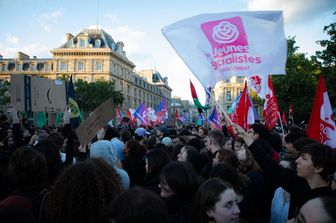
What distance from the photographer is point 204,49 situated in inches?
214

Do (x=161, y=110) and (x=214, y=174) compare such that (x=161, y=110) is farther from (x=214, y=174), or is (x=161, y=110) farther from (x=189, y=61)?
(x=214, y=174)

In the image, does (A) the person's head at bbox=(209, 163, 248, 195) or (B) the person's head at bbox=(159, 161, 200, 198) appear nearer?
(B) the person's head at bbox=(159, 161, 200, 198)

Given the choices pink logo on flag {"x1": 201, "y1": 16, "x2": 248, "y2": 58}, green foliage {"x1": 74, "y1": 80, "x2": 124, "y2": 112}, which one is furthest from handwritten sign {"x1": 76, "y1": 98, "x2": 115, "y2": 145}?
green foliage {"x1": 74, "y1": 80, "x2": 124, "y2": 112}

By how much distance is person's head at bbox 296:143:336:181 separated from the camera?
3184mm

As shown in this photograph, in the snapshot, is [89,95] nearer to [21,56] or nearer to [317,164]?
[21,56]

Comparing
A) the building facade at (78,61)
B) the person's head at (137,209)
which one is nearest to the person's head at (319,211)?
the person's head at (137,209)

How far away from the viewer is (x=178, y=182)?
3.01m

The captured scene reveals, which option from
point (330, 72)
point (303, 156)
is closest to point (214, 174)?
point (303, 156)

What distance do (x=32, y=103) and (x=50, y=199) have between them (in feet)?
→ 30.4

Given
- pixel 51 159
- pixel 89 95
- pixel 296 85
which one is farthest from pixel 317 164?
pixel 89 95

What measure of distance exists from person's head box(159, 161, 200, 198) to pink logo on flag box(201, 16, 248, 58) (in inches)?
111

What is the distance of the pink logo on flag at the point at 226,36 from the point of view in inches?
214

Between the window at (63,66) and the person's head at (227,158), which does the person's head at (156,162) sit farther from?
the window at (63,66)

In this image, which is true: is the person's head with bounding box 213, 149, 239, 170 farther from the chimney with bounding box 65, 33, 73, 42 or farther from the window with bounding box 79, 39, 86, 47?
the chimney with bounding box 65, 33, 73, 42
